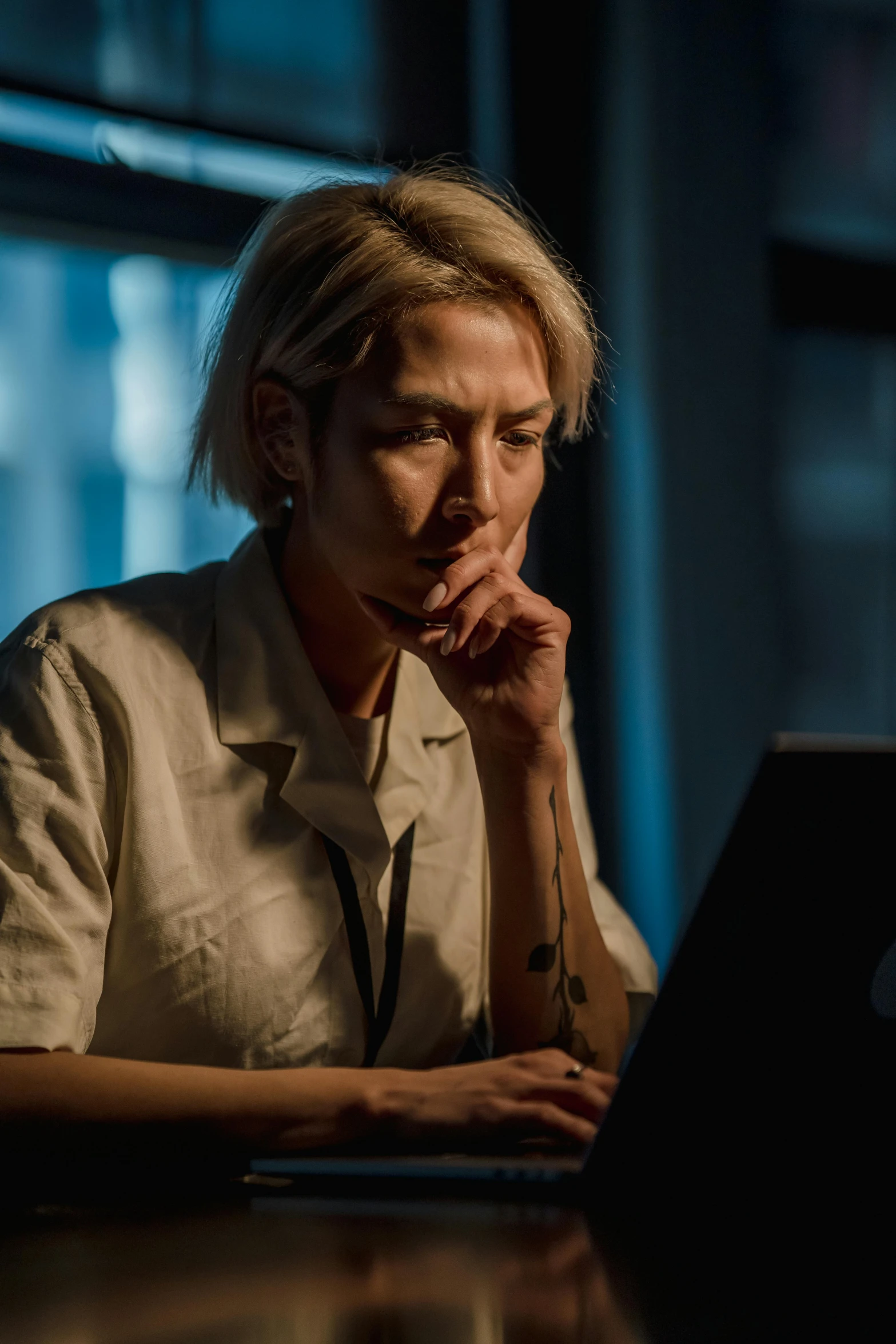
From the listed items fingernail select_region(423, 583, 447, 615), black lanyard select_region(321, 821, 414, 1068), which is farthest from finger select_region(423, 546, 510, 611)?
black lanyard select_region(321, 821, 414, 1068)

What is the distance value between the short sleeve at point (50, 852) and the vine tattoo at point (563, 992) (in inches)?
16.4

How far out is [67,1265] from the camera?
628mm

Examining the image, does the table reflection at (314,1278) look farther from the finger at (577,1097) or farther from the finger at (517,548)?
the finger at (517,548)

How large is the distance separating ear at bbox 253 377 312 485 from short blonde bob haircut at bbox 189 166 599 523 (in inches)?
0.5

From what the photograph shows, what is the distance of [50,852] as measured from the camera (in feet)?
3.32

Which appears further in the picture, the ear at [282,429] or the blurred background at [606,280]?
the blurred background at [606,280]

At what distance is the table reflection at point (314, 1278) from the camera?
1.75 ft

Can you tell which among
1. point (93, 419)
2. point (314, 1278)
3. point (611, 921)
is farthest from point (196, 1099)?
point (93, 419)

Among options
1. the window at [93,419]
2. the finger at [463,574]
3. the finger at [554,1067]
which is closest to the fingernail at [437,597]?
the finger at [463,574]

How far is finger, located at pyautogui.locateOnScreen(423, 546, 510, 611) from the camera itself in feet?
3.82

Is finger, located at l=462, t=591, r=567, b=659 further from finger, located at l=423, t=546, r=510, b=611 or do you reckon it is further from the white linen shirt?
the white linen shirt

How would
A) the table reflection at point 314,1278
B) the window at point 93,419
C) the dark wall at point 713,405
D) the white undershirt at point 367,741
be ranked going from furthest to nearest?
the dark wall at point 713,405 < the window at point 93,419 < the white undershirt at point 367,741 < the table reflection at point 314,1278

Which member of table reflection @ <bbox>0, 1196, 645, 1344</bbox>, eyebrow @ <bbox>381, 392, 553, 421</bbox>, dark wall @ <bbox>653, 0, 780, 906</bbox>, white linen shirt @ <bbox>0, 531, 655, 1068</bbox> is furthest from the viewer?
dark wall @ <bbox>653, 0, 780, 906</bbox>

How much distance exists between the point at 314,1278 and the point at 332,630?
0.81 metres
